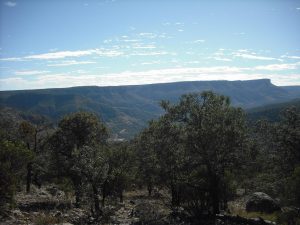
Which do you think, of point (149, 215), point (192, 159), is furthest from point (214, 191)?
point (149, 215)

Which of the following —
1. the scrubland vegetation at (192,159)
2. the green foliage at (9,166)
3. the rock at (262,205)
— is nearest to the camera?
the green foliage at (9,166)

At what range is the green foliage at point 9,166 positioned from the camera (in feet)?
98.0

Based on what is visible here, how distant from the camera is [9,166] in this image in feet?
103

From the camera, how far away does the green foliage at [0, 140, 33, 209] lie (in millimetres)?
29875

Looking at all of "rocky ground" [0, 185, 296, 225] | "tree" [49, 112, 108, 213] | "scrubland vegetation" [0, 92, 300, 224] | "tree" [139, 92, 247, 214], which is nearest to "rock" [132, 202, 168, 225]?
"rocky ground" [0, 185, 296, 225]

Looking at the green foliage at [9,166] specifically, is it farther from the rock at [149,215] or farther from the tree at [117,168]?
the rock at [149,215]

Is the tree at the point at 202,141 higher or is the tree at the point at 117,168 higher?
the tree at the point at 202,141

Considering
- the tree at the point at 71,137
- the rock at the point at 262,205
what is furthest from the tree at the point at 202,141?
the tree at the point at 71,137

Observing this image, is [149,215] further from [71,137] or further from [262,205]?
[71,137]

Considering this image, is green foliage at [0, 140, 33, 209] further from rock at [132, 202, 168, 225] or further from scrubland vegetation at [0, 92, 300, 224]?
rock at [132, 202, 168, 225]

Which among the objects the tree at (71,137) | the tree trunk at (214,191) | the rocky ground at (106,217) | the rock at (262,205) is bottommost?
the rock at (262,205)

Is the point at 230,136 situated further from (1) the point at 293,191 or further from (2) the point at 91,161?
(2) the point at 91,161

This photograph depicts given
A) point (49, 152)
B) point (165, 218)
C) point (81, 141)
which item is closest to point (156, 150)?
point (165, 218)

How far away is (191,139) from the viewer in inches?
1529
